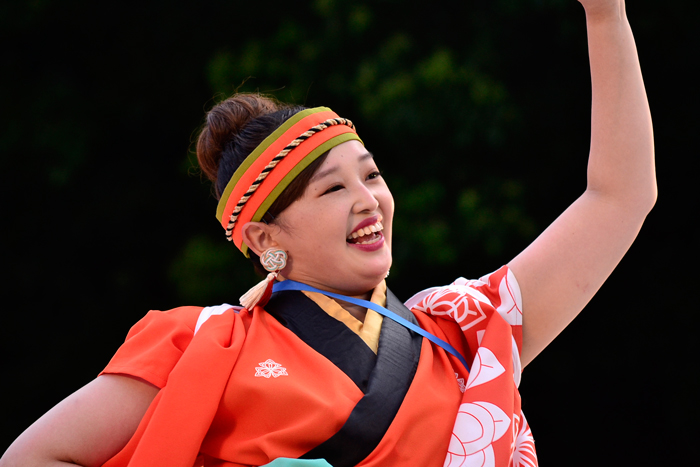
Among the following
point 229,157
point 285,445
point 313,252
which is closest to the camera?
point 285,445

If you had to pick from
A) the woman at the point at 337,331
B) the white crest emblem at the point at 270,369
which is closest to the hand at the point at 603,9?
the woman at the point at 337,331

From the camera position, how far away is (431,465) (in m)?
1.43

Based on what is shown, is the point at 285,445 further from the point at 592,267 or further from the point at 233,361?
the point at 592,267

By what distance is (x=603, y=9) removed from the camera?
155 cm

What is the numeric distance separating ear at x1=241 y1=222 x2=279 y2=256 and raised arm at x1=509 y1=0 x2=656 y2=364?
1.87ft

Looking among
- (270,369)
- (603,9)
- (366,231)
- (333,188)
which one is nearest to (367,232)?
(366,231)

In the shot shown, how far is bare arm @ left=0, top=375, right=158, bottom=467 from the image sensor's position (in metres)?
1.38

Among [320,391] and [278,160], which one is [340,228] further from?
[320,391]

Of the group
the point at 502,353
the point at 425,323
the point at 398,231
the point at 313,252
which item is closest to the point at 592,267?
the point at 502,353

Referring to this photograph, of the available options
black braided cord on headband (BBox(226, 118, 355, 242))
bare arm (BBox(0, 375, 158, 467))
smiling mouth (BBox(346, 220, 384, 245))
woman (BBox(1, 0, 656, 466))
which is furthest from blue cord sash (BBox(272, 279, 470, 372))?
bare arm (BBox(0, 375, 158, 467))

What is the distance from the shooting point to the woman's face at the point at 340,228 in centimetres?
163

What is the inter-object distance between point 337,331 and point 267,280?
8.3 inches

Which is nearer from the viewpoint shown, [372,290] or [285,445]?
[285,445]

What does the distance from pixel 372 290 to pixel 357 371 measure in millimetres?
285
